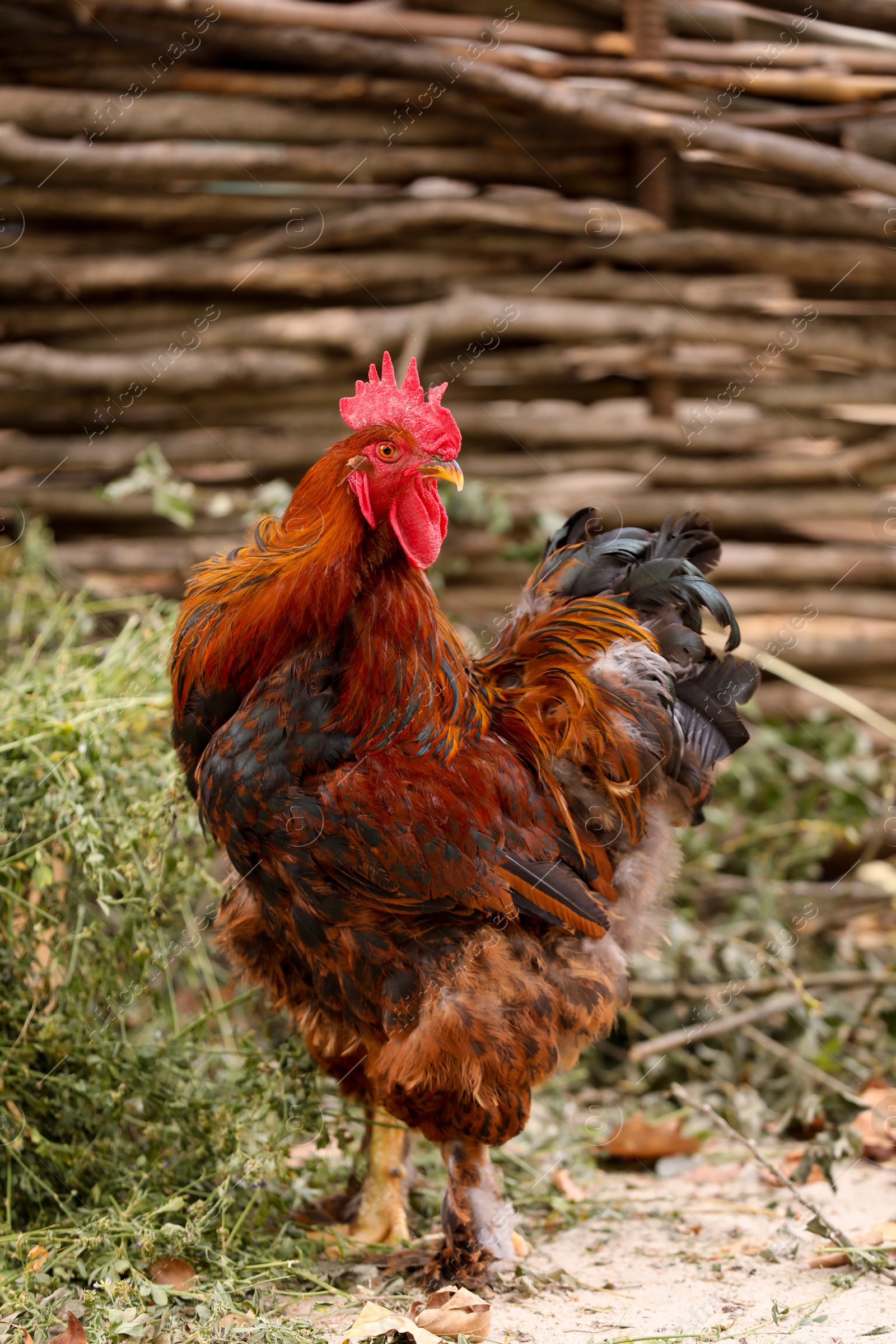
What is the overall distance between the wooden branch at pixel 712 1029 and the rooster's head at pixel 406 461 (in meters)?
2.14

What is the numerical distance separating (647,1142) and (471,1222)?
40.7 inches

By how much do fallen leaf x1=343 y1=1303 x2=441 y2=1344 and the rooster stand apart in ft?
1.23

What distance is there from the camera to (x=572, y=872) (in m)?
2.63

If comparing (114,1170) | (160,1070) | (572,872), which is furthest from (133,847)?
(572,872)

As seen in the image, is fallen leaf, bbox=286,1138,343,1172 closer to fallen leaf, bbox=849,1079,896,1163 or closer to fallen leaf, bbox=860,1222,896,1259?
fallen leaf, bbox=860,1222,896,1259

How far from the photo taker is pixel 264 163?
168 inches

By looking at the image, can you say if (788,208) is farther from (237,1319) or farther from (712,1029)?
(237,1319)

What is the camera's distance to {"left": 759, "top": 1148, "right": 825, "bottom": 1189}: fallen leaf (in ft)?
10.6

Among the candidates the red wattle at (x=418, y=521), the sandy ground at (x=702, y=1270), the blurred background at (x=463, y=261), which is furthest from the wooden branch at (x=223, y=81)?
the sandy ground at (x=702, y=1270)

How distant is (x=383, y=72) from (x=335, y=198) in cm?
51

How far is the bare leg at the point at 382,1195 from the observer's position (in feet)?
9.23

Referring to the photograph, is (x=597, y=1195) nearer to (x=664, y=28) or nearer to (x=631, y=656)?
(x=631, y=656)

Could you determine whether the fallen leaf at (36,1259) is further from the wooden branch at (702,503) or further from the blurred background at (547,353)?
the wooden branch at (702,503)

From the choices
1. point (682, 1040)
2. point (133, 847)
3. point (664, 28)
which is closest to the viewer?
point (133, 847)
